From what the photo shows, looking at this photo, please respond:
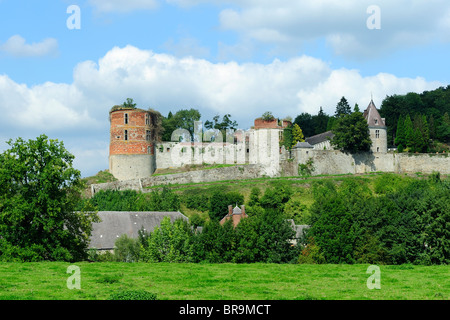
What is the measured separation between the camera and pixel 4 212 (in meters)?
28.0

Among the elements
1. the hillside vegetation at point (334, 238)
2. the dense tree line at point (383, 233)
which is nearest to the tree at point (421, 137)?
the hillside vegetation at point (334, 238)

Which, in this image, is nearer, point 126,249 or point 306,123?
point 126,249

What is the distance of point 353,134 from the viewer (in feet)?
243

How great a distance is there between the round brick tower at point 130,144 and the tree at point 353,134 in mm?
24375

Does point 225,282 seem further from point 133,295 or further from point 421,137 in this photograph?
point 421,137

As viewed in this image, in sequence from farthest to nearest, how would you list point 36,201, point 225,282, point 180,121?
point 180,121 → point 36,201 → point 225,282

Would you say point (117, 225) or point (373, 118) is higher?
point (373, 118)

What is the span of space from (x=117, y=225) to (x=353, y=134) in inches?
1480

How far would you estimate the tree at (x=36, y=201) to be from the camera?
2819cm

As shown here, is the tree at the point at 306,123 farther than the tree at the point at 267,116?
Yes

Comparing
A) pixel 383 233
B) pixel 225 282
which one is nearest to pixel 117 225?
pixel 383 233

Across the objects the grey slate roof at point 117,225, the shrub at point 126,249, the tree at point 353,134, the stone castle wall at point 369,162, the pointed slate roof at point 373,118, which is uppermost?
the pointed slate roof at point 373,118

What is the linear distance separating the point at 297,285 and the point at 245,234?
2000cm

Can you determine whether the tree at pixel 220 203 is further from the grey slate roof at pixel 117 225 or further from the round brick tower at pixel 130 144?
the round brick tower at pixel 130 144
